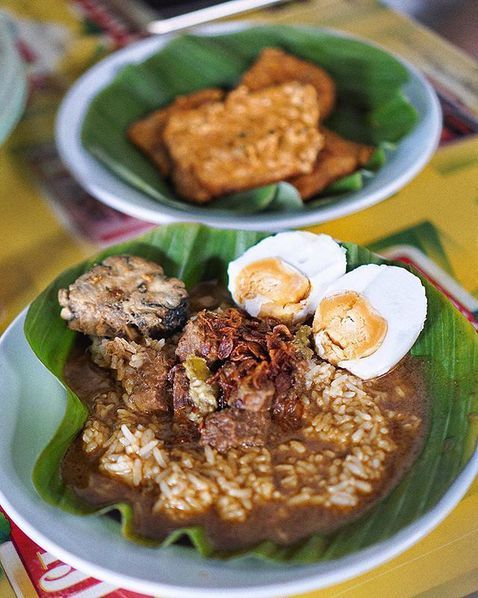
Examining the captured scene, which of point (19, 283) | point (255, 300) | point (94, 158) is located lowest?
point (19, 283)

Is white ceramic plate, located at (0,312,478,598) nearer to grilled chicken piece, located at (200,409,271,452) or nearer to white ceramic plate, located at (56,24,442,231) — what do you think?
grilled chicken piece, located at (200,409,271,452)

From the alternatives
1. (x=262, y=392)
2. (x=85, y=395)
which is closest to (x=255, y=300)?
(x=262, y=392)

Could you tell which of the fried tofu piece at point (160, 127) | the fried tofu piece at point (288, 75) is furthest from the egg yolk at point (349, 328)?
the fried tofu piece at point (288, 75)

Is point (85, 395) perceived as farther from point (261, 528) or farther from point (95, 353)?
point (261, 528)

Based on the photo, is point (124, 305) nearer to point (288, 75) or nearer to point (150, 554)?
point (150, 554)

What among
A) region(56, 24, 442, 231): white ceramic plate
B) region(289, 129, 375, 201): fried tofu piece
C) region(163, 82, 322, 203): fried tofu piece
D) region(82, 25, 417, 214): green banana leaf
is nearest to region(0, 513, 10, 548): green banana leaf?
region(56, 24, 442, 231): white ceramic plate

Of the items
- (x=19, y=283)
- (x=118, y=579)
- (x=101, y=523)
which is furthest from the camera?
(x=19, y=283)
